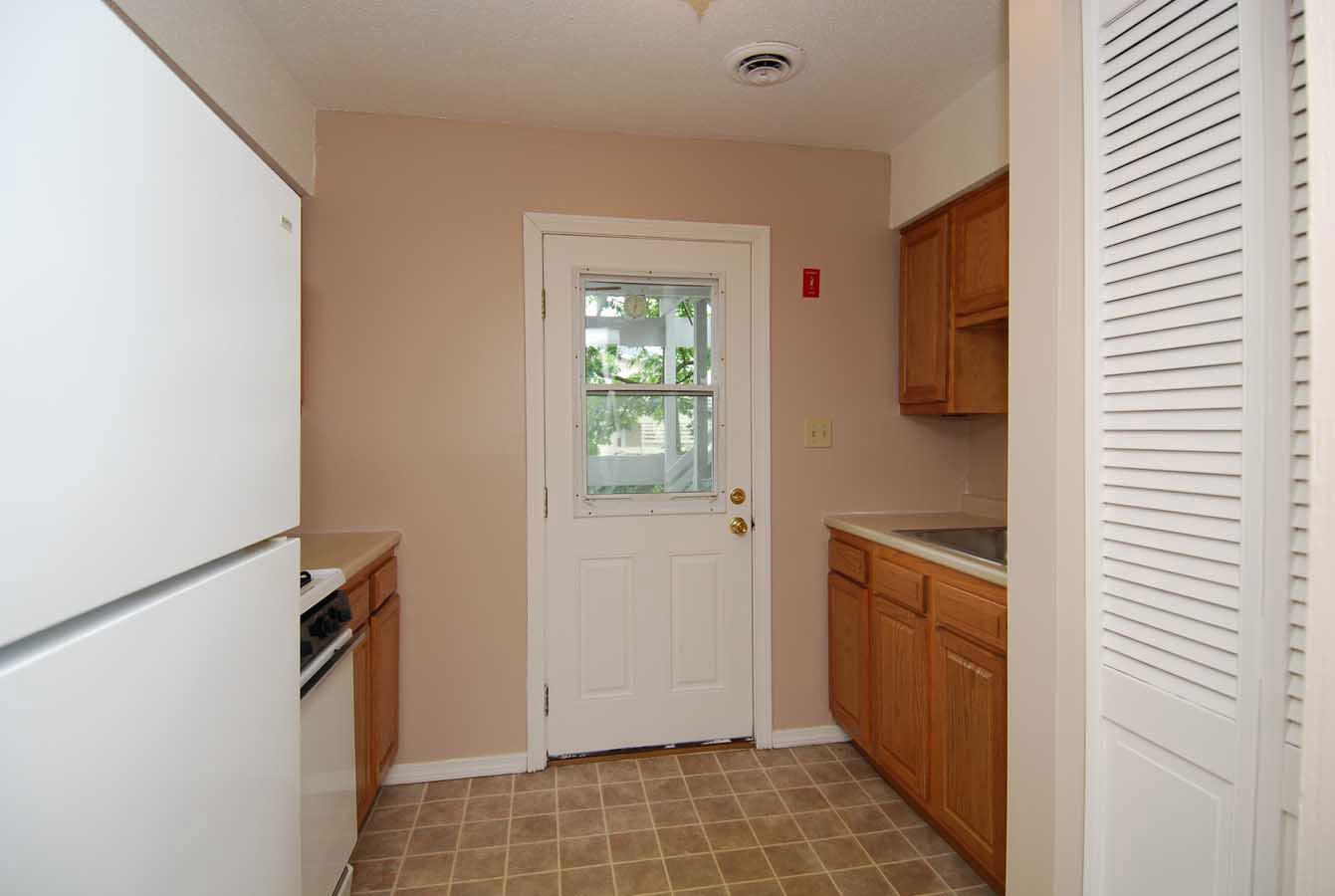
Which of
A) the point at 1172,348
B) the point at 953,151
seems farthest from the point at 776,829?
the point at 953,151

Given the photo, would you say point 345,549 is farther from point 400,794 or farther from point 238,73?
point 238,73

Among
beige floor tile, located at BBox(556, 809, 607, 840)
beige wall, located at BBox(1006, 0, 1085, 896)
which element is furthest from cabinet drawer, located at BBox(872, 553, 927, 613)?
beige floor tile, located at BBox(556, 809, 607, 840)

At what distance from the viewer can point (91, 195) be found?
0.57 meters

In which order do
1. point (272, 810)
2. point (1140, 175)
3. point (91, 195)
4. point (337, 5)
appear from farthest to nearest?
point (337, 5)
point (1140, 175)
point (272, 810)
point (91, 195)

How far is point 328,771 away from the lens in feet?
4.75

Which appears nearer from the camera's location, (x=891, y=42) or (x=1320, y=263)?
(x=1320, y=263)

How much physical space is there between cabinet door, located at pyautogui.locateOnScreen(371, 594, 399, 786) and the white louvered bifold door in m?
1.90

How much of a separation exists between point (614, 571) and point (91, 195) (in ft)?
7.26

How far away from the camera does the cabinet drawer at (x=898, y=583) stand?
7.04 ft

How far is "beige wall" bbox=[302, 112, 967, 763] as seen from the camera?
8.04 feet

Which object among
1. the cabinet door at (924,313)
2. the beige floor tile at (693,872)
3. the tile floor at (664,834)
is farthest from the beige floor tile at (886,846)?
the cabinet door at (924,313)

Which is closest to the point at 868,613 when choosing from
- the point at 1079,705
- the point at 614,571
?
the point at 614,571

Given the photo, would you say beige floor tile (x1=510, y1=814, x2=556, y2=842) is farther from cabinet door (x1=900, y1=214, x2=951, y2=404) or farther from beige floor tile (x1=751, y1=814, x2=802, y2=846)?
cabinet door (x1=900, y1=214, x2=951, y2=404)

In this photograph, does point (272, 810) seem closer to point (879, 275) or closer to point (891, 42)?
point (891, 42)
